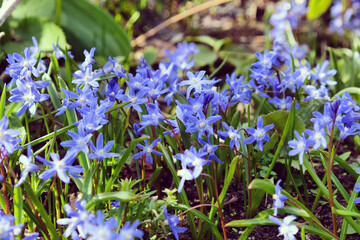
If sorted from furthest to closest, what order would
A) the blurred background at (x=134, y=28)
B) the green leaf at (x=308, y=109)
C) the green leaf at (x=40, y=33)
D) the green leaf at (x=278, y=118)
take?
the blurred background at (x=134, y=28) < the green leaf at (x=40, y=33) < the green leaf at (x=308, y=109) < the green leaf at (x=278, y=118)

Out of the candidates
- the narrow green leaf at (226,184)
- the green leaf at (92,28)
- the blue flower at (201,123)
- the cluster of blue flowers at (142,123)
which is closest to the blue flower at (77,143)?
the cluster of blue flowers at (142,123)

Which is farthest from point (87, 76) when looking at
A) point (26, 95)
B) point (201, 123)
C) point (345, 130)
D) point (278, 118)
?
point (345, 130)

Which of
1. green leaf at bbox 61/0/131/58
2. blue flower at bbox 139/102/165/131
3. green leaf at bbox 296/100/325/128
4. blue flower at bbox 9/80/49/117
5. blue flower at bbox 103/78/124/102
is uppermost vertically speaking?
green leaf at bbox 61/0/131/58

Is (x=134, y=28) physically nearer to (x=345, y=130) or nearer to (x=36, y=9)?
(x=36, y=9)

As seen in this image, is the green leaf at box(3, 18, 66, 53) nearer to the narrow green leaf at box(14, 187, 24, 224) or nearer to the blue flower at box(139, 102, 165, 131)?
the blue flower at box(139, 102, 165, 131)

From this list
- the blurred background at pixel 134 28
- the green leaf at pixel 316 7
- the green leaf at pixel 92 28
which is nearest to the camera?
the blurred background at pixel 134 28

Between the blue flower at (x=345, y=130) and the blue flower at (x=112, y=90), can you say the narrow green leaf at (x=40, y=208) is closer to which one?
the blue flower at (x=112, y=90)

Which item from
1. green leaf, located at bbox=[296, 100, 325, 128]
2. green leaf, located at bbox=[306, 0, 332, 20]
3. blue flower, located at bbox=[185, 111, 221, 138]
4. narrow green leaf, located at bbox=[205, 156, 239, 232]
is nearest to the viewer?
narrow green leaf, located at bbox=[205, 156, 239, 232]

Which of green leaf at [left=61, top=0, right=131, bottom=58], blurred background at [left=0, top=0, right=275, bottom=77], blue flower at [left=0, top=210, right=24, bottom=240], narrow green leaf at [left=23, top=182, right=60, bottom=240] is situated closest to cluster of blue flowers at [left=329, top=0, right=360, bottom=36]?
blurred background at [left=0, top=0, right=275, bottom=77]

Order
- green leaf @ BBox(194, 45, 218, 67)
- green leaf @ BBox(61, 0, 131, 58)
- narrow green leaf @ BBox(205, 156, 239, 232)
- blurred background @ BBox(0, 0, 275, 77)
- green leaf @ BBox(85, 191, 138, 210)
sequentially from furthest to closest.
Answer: green leaf @ BBox(194, 45, 218, 67) → green leaf @ BBox(61, 0, 131, 58) → blurred background @ BBox(0, 0, 275, 77) → narrow green leaf @ BBox(205, 156, 239, 232) → green leaf @ BBox(85, 191, 138, 210)

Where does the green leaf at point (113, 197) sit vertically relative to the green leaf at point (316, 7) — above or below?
below
